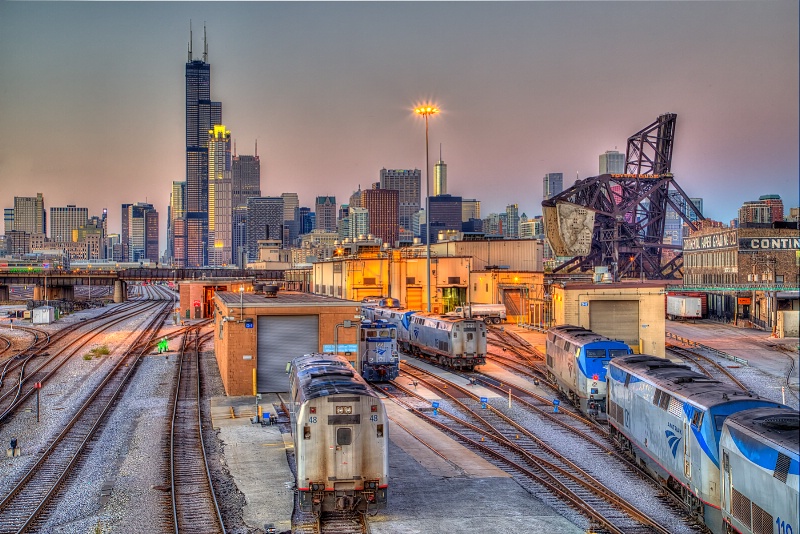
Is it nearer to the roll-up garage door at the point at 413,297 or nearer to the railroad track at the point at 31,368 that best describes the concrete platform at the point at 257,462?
the railroad track at the point at 31,368

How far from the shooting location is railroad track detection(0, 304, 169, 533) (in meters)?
18.2

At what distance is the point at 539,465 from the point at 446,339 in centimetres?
2052

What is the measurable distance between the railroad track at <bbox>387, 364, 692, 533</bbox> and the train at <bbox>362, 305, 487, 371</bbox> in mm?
8531

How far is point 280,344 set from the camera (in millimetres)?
34469

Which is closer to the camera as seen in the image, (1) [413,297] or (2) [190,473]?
(2) [190,473]

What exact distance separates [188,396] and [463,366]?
51.7 feet

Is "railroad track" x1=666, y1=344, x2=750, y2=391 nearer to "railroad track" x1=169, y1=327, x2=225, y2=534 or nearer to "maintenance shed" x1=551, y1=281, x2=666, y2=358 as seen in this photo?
"maintenance shed" x1=551, y1=281, x2=666, y2=358

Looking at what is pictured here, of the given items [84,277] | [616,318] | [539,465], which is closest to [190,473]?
[539,465]

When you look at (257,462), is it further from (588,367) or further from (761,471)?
(761,471)

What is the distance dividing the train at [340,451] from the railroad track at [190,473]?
234cm

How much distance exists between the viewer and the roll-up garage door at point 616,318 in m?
48.0

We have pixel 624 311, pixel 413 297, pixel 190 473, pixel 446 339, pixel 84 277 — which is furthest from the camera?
pixel 84 277

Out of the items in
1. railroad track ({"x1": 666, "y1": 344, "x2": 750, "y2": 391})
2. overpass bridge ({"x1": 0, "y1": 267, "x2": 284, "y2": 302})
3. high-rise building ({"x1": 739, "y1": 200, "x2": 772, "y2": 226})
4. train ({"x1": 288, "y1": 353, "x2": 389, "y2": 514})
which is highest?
high-rise building ({"x1": 739, "y1": 200, "x2": 772, "y2": 226})

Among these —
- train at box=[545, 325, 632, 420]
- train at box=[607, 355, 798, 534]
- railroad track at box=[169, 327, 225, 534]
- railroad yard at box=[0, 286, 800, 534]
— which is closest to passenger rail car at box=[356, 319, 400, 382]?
railroad yard at box=[0, 286, 800, 534]
